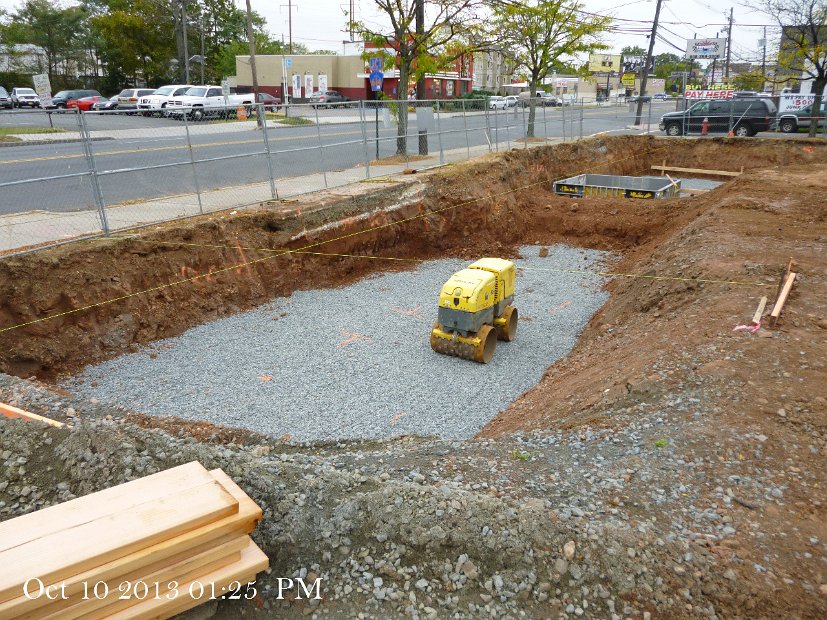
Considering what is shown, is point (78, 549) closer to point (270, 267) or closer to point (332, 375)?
point (332, 375)

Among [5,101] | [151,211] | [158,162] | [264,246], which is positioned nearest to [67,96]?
[5,101]

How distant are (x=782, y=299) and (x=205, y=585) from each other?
752 cm

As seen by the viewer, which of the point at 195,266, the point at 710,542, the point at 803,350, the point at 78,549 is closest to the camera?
the point at 78,549

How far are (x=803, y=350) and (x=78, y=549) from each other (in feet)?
23.1

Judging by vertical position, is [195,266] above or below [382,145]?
below

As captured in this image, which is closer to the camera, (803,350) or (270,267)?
(803,350)

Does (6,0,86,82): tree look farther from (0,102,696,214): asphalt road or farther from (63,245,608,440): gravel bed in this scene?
(63,245,608,440): gravel bed

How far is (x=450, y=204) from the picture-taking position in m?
16.3

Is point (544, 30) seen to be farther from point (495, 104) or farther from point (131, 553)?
point (131, 553)

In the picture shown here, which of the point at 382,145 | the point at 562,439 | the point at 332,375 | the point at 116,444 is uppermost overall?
the point at 382,145

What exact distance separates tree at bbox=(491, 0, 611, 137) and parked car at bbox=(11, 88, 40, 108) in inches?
1159

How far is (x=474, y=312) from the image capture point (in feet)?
29.7

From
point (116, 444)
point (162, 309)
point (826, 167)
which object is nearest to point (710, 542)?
point (116, 444)

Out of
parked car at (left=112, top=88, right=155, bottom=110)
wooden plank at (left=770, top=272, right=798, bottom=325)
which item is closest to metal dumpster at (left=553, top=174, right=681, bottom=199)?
wooden plank at (left=770, top=272, right=798, bottom=325)
